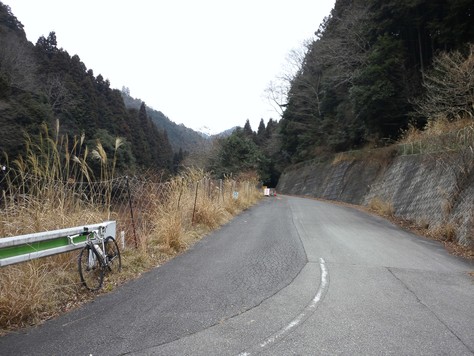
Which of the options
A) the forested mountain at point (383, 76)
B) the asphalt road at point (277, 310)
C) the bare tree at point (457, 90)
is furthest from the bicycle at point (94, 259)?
the forested mountain at point (383, 76)

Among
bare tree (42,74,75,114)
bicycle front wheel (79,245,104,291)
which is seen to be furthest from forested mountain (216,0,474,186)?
bare tree (42,74,75,114)

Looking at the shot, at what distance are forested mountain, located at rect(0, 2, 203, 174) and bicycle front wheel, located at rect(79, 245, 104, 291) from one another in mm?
8506

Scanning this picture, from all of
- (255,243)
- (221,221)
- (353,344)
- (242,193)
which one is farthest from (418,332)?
(242,193)

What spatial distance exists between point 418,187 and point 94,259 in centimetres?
1396

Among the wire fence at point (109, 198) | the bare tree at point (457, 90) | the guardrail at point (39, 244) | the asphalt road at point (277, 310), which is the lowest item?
the asphalt road at point (277, 310)

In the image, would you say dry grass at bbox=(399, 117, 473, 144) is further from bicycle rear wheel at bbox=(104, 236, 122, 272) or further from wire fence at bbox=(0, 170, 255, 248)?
bicycle rear wheel at bbox=(104, 236, 122, 272)

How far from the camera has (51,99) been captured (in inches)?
1185

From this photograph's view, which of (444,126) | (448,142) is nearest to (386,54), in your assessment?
(444,126)

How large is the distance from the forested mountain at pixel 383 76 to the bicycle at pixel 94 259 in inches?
549

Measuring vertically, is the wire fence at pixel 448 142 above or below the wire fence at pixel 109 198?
above

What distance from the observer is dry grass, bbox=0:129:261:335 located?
4.13m

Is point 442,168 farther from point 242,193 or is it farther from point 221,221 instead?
point 242,193

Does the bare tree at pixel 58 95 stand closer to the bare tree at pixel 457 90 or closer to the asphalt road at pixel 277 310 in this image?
the asphalt road at pixel 277 310

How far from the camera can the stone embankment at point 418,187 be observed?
34.3 feet
